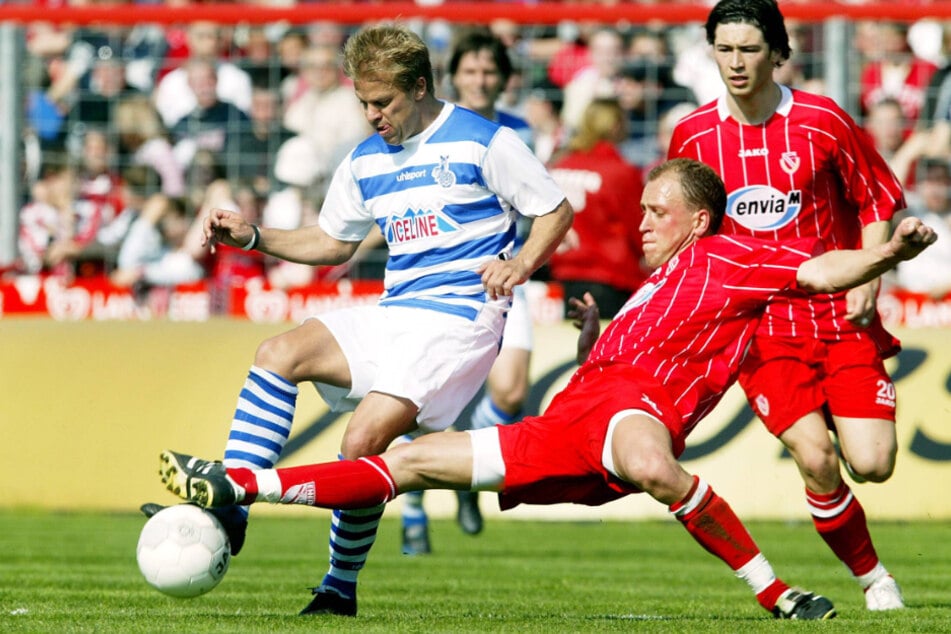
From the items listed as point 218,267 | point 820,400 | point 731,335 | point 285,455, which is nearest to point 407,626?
point 731,335

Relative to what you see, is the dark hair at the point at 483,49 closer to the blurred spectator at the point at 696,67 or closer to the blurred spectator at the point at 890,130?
the blurred spectator at the point at 696,67

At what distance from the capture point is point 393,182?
6336mm

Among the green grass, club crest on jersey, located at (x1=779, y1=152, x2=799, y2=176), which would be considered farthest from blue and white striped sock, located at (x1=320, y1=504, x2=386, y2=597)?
club crest on jersey, located at (x1=779, y1=152, x2=799, y2=176)

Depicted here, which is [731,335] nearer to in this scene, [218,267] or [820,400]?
[820,400]

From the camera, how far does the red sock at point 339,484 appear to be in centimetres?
536

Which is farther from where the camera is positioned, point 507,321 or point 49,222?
point 49,222

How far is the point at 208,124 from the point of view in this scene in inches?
507

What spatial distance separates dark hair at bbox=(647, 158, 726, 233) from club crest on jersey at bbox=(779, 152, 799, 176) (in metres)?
0.78

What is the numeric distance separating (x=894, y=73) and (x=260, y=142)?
4.90 m

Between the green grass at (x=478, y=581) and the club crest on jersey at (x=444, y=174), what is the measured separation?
5.35 feet

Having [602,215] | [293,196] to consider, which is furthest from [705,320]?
[293,196]

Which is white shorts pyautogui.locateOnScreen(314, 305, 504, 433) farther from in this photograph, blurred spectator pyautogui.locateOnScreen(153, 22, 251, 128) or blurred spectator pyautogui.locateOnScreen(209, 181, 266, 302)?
blurred spectator pyautogui.locateOnScreen(153, 22, 251, 128)

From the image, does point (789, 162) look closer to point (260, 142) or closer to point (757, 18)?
point (757, 18)

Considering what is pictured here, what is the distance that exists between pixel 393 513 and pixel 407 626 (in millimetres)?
5682
